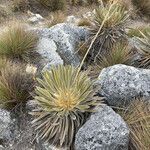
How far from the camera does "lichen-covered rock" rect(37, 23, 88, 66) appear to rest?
285 inches

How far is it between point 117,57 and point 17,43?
1770mm

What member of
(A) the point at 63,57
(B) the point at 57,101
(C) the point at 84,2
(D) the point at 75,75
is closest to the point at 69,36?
(A) the point at 63,57

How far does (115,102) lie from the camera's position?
577 cm

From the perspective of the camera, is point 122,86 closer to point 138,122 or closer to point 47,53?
point 138,122

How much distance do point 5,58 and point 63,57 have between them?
115cm

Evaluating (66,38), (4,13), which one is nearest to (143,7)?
(4,13)

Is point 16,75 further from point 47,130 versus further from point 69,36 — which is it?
point 69,36

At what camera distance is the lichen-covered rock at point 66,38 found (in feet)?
23.7

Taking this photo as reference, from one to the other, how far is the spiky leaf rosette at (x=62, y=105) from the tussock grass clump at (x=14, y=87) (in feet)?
1.33

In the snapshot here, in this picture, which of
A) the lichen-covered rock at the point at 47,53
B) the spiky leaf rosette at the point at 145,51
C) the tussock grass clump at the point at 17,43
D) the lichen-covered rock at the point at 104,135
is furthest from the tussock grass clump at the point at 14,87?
the spiky leaf rosette at the point at 145,51

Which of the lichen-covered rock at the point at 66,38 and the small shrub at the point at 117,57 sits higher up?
the small shrub at the point at 117,57

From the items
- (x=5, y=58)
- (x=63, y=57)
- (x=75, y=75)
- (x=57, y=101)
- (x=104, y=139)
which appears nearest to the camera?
(x=104, y=139)

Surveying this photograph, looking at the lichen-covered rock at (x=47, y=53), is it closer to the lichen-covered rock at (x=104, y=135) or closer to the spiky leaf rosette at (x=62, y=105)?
the spiky leaf rosette at (x=62, y=105)

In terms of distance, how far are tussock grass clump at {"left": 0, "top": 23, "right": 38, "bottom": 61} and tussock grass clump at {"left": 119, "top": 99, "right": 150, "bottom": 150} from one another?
2294mm
